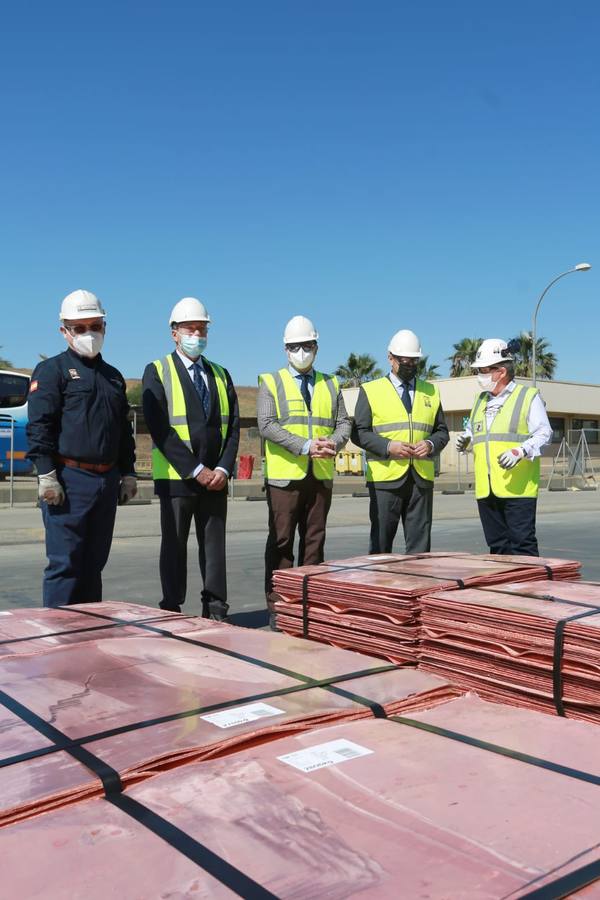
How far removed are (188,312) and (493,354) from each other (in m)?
2.02

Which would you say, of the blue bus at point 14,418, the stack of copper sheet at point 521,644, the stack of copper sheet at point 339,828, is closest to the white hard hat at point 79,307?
the stack of copper sheet at point 521,644

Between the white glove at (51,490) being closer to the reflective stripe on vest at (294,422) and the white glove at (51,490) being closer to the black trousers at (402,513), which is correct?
the reflective stripe on vest at (294,422)

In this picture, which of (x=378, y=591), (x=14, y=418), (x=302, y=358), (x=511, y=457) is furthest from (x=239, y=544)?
(x=14, y=418)

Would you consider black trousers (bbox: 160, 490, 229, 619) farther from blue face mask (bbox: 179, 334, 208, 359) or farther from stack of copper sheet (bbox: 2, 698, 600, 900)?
stack of copper sheet (bbox: 2, 698, 600, 900)

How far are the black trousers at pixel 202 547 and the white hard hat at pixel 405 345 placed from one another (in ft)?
5.10

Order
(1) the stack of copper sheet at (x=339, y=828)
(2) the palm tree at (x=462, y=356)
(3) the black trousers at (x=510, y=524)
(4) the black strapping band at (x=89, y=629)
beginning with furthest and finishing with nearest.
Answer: (2) the palm tree at (x=462, y=356)
(3) the black trousers at (x=510, y=524)
(4) the black strapping band at (x=89, y=629)
(1) the stack of copper sheet at (x=339, y=828)

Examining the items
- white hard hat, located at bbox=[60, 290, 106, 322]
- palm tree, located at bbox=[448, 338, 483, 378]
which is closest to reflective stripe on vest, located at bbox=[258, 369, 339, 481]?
white hard hat, located at bbox=[60, 290, 106, 322]

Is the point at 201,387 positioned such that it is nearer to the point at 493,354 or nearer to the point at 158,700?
the point at 493,354

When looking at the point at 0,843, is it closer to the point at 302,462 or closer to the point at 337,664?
the point at 337,664

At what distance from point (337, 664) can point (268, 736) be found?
576 millimetres

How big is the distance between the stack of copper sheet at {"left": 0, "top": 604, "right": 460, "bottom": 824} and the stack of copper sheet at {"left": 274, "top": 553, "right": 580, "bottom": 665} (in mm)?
525

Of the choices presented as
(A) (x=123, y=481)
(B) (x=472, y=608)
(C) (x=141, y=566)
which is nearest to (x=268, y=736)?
(B) (x=472, y=608)

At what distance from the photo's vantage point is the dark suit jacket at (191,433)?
5125 mm

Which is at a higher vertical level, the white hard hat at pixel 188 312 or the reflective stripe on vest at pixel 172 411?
the white hard hat at pixel 188 312
